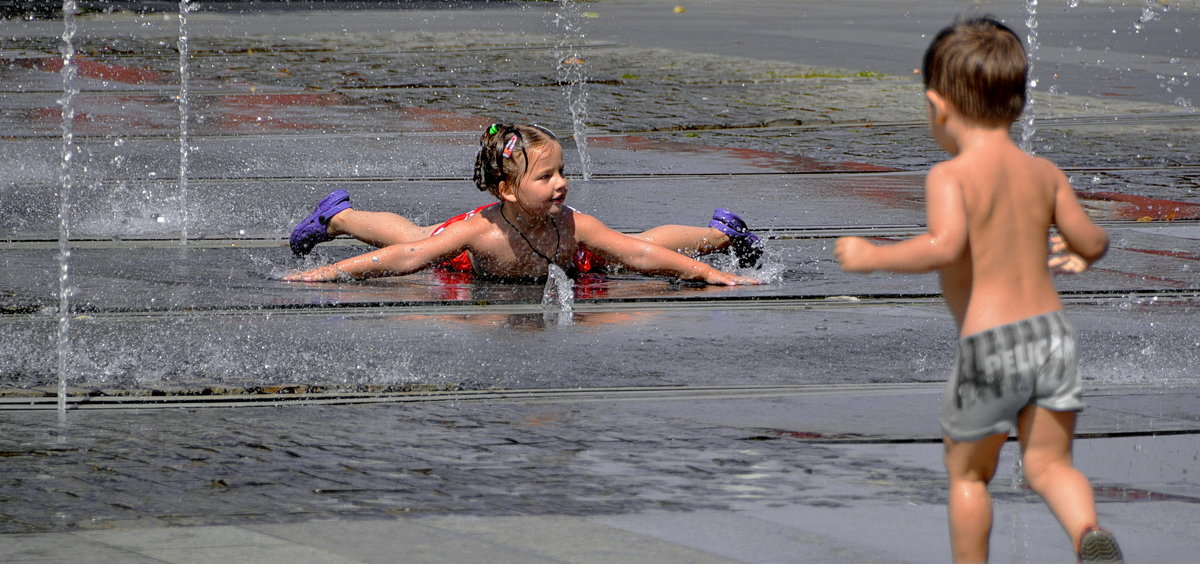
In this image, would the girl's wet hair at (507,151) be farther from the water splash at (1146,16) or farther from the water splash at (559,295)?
the water splash at (1146,16)

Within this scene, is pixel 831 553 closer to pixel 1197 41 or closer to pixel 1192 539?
pixel 1192 539

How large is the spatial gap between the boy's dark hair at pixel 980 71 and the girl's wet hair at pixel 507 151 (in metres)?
3.07

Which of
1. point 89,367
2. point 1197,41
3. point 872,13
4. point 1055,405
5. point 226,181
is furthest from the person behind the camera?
point 872,13

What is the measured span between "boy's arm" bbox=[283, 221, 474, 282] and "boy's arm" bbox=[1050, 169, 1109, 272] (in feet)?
11.5

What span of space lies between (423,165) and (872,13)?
15.2 m

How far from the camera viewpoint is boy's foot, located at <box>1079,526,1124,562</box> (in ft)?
9.56

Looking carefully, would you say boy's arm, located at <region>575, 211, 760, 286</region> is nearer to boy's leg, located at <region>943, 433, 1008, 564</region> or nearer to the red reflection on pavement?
boy's leg, located at <region>943, 433, 1008, 564</region>

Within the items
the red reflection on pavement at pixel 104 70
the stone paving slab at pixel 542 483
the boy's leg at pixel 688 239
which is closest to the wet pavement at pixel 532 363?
the stone paving slab at pixel 542 483

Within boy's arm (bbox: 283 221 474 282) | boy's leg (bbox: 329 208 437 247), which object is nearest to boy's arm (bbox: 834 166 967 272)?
boy's arm (bbox: 283 221 474 282)

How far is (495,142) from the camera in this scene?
626cm

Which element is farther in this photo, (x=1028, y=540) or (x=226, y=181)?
(x=226, y=181)

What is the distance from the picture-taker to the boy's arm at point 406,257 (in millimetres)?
6504

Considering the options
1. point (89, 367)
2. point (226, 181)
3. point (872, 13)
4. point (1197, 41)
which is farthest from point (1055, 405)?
point (872, 13)

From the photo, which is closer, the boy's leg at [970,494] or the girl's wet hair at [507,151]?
the boy's leg at [970,494]
